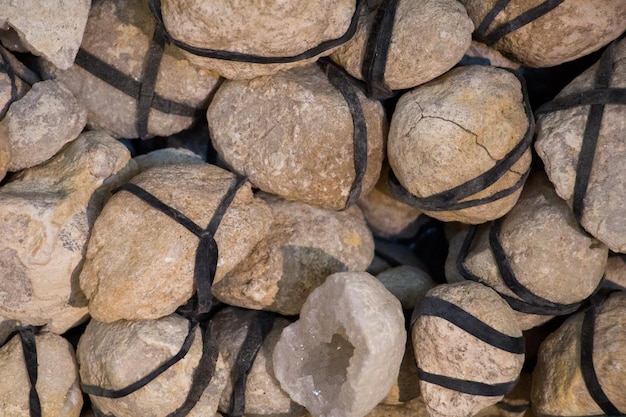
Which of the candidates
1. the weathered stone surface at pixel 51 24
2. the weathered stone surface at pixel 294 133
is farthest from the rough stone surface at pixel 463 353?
the weathered stone surface at pixel 51 24

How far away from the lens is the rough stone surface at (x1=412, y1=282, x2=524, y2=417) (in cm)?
202

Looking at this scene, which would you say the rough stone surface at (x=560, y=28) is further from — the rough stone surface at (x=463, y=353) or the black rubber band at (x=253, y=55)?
the rough stone surface at (x=463, y=353)

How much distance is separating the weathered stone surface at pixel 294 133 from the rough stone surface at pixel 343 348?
395mm

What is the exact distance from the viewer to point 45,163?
2.19 meters

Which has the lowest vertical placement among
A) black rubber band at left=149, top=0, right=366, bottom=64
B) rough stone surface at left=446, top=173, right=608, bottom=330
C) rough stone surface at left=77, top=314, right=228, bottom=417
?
rough stone surface at left=77, top=314, right=228, bottom=417

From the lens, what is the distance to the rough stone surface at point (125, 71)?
7.36 feet

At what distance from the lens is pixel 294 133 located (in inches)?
84.0

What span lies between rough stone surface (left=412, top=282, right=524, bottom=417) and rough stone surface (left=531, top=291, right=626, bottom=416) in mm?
226

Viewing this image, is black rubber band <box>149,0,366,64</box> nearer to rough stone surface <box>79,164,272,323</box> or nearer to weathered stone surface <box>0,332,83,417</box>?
rough stone surface <box>79,164,272,323</box>

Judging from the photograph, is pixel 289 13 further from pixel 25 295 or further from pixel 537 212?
pixel 25 295

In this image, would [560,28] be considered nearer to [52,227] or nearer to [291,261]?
[291,261]

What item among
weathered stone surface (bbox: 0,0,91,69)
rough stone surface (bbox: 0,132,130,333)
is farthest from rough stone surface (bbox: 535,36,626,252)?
weathered stone surface (bbox: 0,0,91,69)

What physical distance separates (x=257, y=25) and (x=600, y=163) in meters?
1.21

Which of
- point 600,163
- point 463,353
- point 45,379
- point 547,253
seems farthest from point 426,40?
point 45,379
